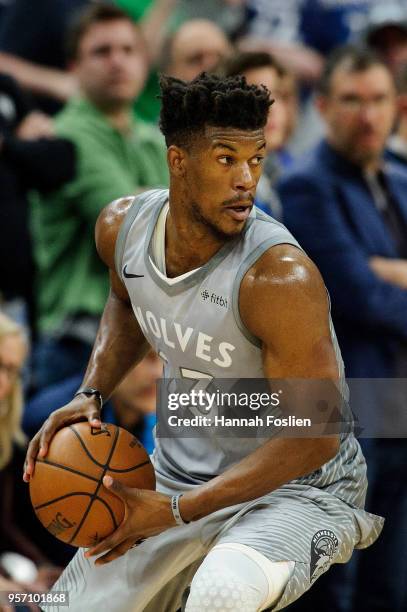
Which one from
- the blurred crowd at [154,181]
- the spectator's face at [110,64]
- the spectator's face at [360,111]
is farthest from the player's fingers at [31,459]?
the spectator's face at [110,64]

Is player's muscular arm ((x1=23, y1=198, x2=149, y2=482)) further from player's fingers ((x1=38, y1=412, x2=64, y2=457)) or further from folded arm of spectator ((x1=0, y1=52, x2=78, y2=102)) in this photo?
folded arm of spectator ((x1=0, y1=52, x2=78, y2=102))

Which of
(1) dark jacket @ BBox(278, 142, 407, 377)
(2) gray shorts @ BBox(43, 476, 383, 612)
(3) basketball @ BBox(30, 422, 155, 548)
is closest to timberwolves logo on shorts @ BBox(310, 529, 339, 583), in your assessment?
(2) gray shorts @ BBox(43, 476, 383, 612)

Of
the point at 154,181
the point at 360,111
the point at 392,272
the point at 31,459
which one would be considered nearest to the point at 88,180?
the point at 154,181

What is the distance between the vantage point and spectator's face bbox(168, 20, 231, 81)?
679cm

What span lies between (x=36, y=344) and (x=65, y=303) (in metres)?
0.33

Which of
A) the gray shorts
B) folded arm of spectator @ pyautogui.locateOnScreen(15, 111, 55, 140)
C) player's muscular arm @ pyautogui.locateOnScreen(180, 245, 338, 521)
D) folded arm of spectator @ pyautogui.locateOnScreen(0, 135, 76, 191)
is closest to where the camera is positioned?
player's muscular arm @ pyautogui.locateOnScreen(180, 245, 338, 521)

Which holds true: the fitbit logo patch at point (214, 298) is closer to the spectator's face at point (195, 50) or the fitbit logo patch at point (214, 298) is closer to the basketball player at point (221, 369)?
the basketball player at point (221, 369)

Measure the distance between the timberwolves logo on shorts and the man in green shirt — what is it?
249 cm

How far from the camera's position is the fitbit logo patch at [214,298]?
3.72m

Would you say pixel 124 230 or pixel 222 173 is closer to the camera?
pixel 222 173

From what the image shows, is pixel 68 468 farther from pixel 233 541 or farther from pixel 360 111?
pixel 360 111

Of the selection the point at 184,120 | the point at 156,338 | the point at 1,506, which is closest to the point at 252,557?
the point at 156,338

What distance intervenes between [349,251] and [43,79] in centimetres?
258

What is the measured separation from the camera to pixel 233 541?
11.8 ft
